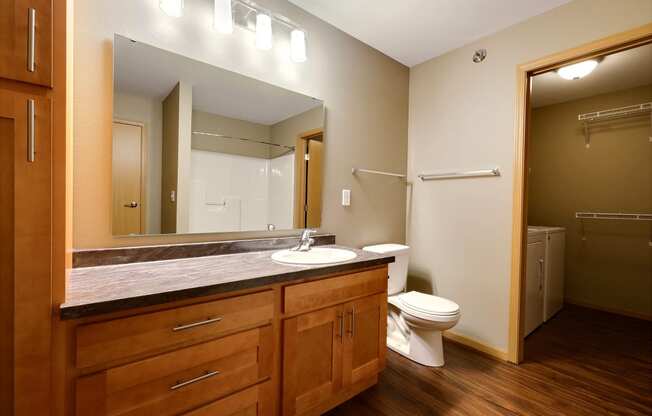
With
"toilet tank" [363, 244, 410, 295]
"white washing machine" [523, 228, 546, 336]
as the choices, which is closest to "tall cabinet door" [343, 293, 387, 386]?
"toilet tank" [363, 244, 410, 295]

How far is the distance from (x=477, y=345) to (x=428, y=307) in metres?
0.71

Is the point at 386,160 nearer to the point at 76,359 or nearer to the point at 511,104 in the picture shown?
the point at 511,104

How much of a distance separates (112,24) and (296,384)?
Answer: 1.82 metres

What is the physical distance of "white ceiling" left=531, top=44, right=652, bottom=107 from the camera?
238 centimetres

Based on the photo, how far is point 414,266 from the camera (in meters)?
2.66

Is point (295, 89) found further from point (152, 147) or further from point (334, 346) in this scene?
point (334, 346)

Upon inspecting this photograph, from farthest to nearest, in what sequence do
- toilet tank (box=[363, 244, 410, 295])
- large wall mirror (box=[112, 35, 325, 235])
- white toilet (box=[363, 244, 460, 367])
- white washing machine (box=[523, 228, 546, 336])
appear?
white washing machine (box=[523, 228, 546, 336]), toilet tank (box=[363, 244, 410, 295]), white toilet (box=[363, 244, 460, 367]), large wall mirror (box=[112, 35, 325, 235])

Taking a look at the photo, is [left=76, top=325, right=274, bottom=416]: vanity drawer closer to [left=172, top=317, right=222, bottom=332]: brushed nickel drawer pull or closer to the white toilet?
[left=172, top=317, right=222, bottom=332]: brushed nickel drawer pull

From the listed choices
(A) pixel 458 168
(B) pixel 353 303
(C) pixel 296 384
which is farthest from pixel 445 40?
(C) pixel 296 384

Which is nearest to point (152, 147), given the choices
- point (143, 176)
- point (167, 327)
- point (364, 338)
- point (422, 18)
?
point (143, 176)

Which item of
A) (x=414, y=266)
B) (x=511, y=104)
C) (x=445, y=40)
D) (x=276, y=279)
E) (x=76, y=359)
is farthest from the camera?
(x=414, y=266)

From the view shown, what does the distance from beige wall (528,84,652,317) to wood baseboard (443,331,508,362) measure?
2024 millimetres

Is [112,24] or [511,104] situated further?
[511,104]

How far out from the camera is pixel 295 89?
1886mm
